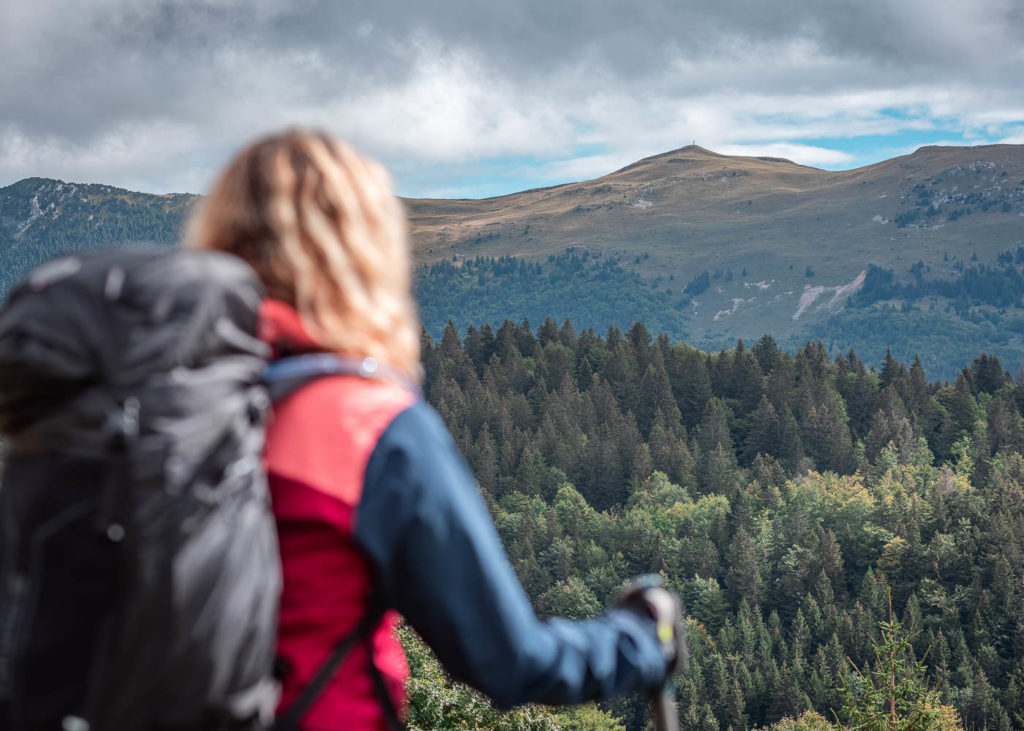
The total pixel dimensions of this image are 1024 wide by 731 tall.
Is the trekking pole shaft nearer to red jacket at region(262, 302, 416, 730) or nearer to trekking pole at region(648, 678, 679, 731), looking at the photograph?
trekking pole at region(648, 678, 679, 731)

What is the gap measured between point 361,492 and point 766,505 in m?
159

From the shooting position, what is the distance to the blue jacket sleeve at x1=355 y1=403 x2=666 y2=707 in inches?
107

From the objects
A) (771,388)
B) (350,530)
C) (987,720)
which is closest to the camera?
(350,530)

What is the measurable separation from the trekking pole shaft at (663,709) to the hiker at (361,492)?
0.34 m

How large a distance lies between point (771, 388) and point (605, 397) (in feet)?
87.8

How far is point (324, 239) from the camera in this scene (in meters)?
2.95

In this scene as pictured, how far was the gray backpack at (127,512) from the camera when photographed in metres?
2.52

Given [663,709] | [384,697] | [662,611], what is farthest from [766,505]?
[384,697]

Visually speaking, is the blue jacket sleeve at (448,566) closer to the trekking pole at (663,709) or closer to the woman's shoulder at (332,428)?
the woman's shoulder at (332,428)

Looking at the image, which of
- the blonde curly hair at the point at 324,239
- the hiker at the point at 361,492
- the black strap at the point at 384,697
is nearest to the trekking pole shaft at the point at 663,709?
the hiker at the point at 361,492

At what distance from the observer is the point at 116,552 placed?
2.52 metres

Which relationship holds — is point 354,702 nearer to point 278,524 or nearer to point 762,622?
point 278,524

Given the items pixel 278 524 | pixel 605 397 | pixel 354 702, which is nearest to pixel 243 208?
pixel 278 524

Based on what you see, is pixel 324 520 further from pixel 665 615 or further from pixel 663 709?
pixel 663 709
